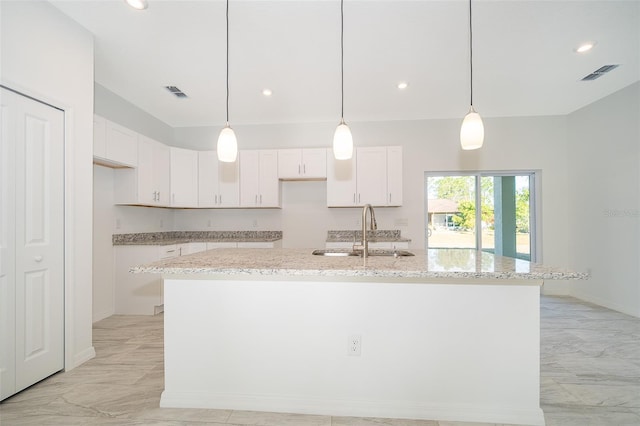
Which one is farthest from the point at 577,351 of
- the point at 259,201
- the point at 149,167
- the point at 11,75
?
the point at 149,167

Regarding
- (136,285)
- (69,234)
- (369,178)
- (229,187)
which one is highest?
(369,178)

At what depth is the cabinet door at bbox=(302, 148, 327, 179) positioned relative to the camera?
14.7 feet

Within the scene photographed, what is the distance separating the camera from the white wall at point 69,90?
77.6 inches

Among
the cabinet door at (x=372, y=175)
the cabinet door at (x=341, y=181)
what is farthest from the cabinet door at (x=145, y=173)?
the cabinet door at (x=372, y=175)

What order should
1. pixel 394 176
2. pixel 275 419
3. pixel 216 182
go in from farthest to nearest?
1. pixel 216 182
2. pixel 394 176
3. pixel 275 419

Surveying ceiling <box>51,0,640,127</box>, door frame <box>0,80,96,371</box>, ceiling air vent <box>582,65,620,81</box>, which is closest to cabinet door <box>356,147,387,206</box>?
ceiling <box>51,0,640,127</box>

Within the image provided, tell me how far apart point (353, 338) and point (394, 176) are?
120 inches

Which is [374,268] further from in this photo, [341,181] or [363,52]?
[341,181]

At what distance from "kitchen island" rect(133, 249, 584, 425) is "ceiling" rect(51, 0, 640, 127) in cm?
189

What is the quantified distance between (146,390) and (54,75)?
240 centimetres

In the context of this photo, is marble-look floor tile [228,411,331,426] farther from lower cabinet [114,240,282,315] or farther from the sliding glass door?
the sliding glass door

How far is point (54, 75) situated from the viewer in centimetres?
221

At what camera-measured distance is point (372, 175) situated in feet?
14.5

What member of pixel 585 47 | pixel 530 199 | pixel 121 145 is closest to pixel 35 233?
pixel 121 145
